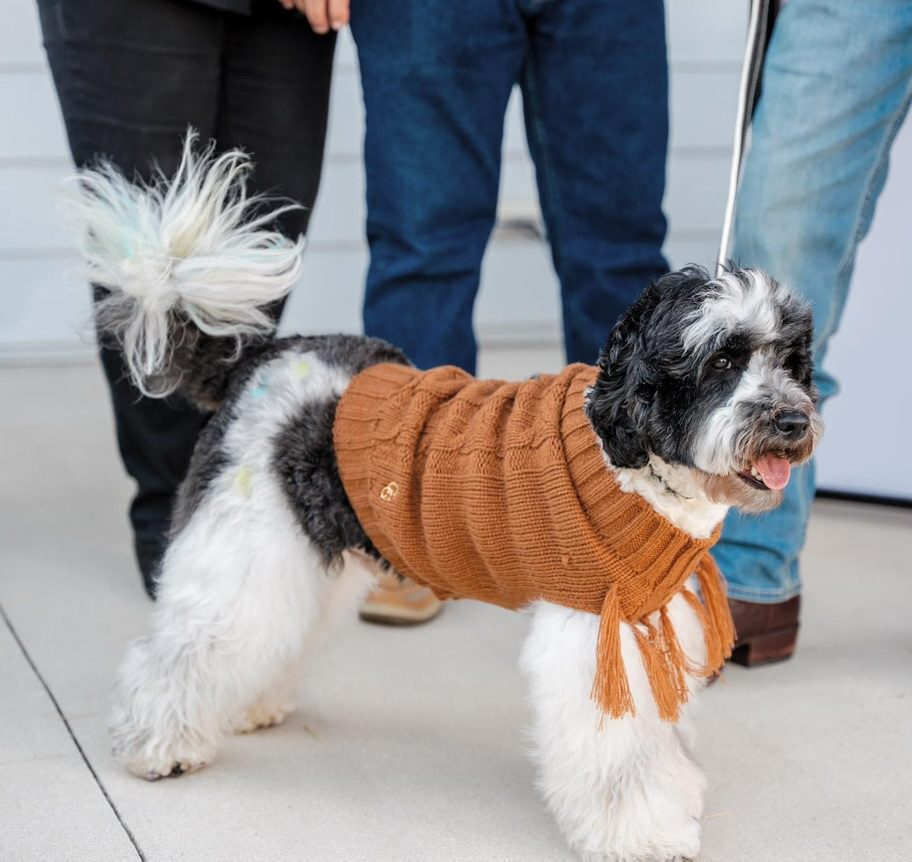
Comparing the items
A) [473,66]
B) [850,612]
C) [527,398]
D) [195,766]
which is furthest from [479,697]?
[473,66]

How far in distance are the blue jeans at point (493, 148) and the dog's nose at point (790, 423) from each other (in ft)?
4.14

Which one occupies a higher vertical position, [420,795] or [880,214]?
[880,214]

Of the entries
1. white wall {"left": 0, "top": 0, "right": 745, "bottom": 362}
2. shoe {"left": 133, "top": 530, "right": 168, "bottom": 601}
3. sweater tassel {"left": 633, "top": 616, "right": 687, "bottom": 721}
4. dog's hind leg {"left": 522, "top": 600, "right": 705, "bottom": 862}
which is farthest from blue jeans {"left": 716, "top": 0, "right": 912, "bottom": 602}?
white wall {"left": 0, "top": 0, "right": 745, "bottom": 362}

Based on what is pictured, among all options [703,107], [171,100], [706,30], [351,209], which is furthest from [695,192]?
[171,100]

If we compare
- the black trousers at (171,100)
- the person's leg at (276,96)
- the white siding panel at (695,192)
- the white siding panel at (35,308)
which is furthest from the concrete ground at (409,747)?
the white siding panel at (695,192)

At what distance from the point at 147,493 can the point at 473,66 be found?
1.40 metres

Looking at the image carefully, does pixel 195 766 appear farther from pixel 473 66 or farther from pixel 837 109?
pixel 837 109

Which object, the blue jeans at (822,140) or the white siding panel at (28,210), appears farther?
the white siding panel at (28,210)

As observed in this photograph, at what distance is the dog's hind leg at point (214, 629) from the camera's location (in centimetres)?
236

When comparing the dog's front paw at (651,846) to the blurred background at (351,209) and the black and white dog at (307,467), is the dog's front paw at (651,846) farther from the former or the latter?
the blurred background at (351,209)

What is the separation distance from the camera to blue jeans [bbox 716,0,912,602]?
2684mm

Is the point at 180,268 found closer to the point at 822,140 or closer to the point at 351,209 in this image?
the point at 822,140

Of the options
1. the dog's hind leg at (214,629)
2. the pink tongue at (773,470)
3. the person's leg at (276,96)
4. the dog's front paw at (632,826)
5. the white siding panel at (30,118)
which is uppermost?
the person's leg at (276,96)

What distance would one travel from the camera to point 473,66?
2.95m
